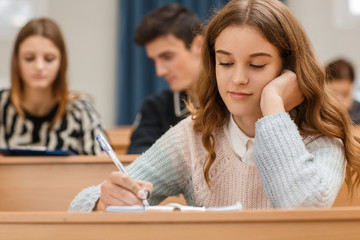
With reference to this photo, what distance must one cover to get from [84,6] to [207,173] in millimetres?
4453

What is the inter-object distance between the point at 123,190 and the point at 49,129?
57.3 inches

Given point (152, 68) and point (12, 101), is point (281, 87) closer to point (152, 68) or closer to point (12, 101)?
point (12, 101)

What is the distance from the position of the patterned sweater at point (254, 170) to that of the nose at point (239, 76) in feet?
0.34

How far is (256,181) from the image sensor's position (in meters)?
1.33

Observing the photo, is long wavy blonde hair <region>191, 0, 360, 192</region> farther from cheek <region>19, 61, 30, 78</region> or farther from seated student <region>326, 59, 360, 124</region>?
seated student <region>326, 59, 360, 124</region>

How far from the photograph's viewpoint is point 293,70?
4.46 feet

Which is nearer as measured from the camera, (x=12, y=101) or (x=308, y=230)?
(x=308, y=230)

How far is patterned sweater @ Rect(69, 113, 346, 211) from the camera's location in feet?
3.76

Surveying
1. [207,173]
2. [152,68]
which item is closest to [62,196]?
[207,173]

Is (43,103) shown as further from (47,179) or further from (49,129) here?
(47,179)

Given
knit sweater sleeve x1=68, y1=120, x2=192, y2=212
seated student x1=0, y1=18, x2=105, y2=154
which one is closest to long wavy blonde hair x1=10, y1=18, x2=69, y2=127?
seated student x1=0, y1=18, x2=105, y2=154

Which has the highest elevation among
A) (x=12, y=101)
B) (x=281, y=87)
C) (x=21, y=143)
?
(x=281, y=87)

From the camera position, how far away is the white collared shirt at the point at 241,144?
1.37 metres

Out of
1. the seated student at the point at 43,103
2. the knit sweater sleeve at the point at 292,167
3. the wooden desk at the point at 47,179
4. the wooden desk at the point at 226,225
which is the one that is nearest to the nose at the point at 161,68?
the seated student at the point at 43,103
